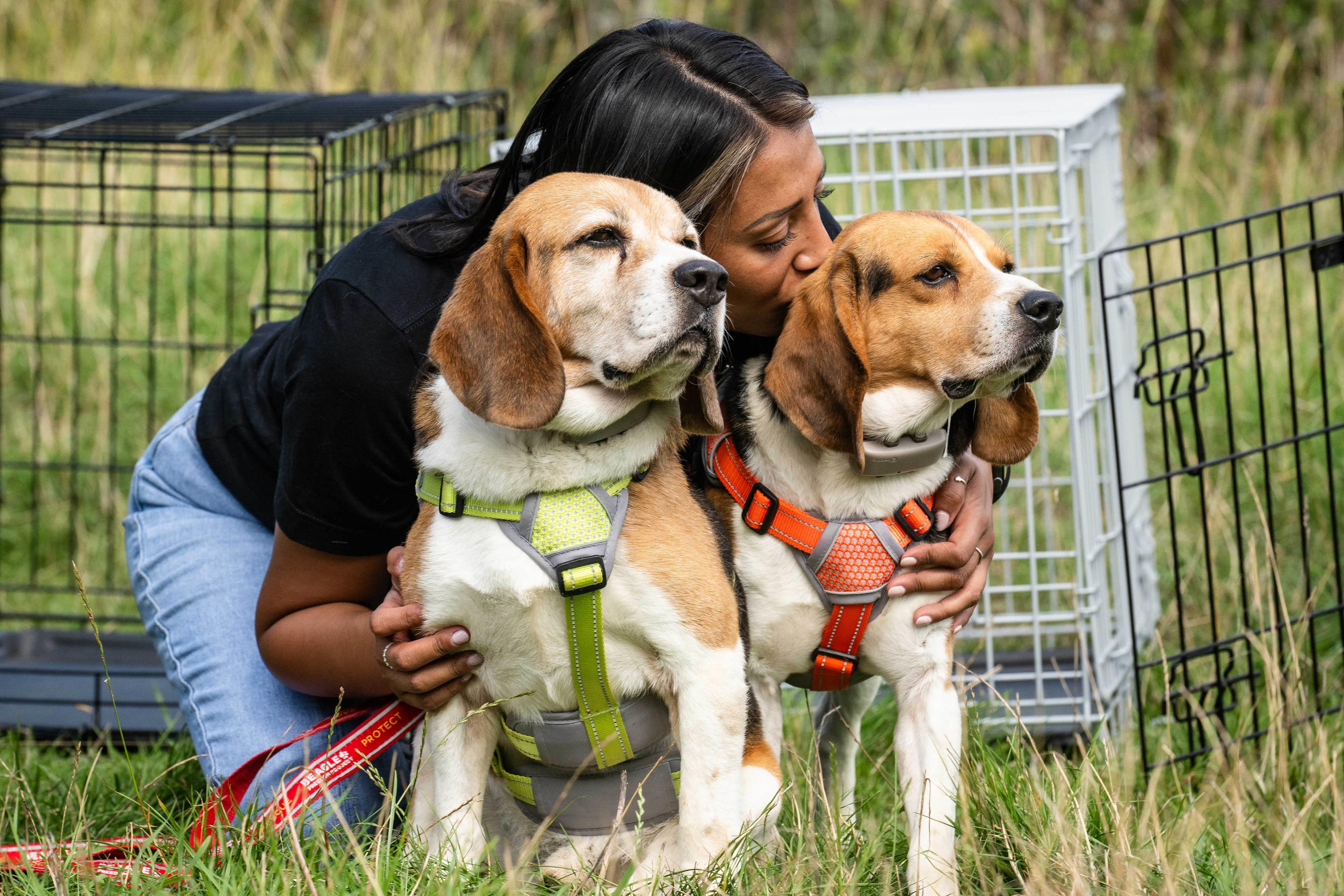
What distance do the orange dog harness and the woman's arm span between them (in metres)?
0.64

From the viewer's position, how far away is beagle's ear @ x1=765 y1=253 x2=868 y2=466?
7.26 ft

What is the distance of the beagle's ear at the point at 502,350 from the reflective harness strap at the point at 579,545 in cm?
14

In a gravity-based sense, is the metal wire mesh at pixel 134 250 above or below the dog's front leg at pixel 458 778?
above

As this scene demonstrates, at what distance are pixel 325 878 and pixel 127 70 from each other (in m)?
6.17

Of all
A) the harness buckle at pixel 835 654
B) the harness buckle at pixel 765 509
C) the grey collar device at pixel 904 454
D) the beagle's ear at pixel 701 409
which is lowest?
the harness buckle at pixel 835 654

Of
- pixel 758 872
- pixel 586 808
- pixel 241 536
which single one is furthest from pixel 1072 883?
pixel 241 536

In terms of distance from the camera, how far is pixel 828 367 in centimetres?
222

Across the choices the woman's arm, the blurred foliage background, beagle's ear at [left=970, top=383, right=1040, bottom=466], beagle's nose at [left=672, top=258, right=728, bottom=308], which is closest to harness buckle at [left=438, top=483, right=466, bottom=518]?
the woman's arm

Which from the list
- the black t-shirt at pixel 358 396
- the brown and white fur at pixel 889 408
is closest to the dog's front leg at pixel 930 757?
the brown and white fur at pixel 889 408

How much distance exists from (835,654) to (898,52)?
5934mm

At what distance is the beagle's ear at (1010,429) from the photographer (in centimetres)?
237

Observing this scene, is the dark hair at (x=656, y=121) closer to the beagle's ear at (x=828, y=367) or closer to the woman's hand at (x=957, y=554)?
the beagle's ear at (x=828, y=367)

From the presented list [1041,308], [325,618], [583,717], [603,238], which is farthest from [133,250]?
[1041,308]

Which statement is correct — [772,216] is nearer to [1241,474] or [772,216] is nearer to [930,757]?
[930,757]
